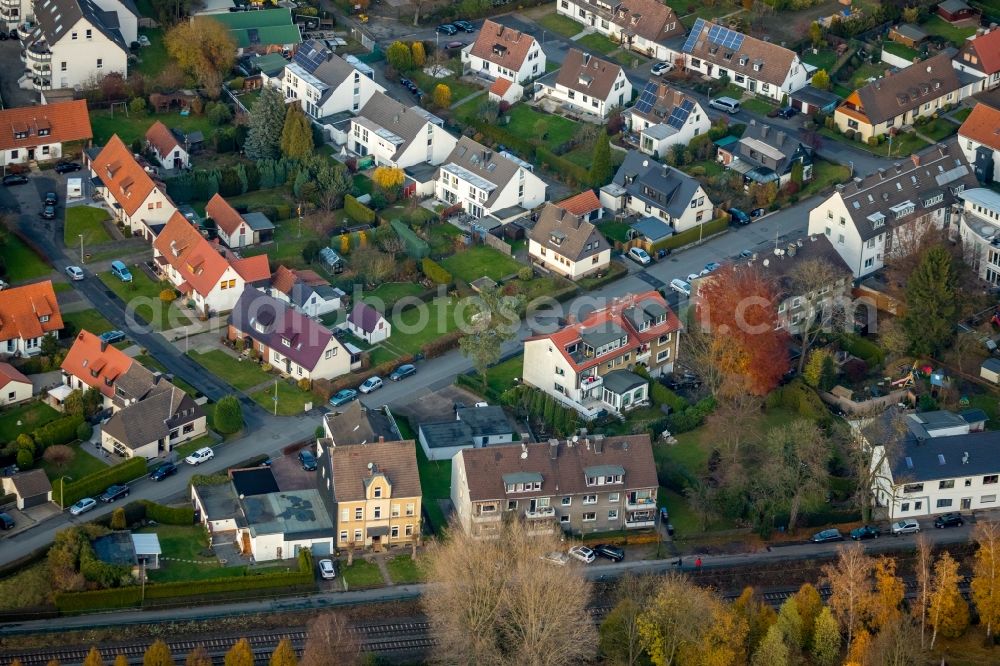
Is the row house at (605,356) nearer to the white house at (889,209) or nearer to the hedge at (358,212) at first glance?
the white house at (889,209)

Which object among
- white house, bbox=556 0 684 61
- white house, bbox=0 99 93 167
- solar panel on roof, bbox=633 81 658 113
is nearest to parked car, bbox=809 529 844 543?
solar panel on roof, bbox=633 81 658 113

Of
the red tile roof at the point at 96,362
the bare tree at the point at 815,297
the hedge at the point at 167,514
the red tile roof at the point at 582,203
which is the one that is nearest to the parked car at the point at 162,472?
the hedge at the point at 167,514

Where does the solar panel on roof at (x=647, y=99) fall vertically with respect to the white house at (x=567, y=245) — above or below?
above

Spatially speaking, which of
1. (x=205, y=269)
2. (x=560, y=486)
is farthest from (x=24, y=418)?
(x=560, y=486)

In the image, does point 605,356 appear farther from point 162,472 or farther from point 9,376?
point 9,376

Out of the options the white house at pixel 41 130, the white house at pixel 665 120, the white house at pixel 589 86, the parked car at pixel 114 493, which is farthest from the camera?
the white house at pixel 589 86

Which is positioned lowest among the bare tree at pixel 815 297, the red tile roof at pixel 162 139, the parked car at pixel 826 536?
→ the parked car at pixel 826 536

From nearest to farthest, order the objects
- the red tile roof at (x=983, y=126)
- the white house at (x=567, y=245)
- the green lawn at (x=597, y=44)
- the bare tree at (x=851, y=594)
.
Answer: the bare tree at (x=851, y=594) → the white house at (x=567, y=245) → the red tile roof at (x=983, y=126) → the green lawn at (x=597, y=44)
